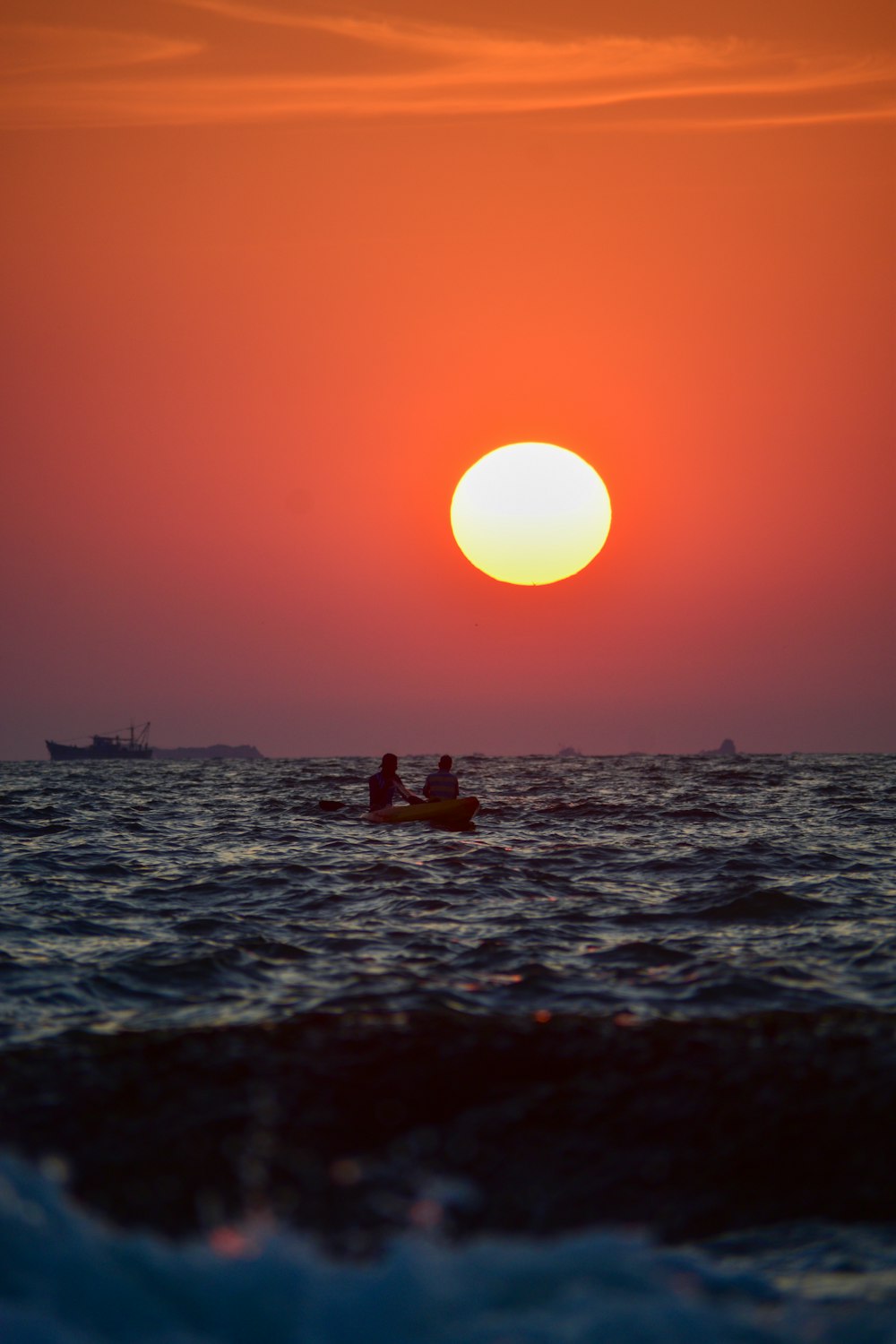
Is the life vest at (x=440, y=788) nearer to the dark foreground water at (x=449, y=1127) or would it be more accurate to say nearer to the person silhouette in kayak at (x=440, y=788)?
the person silhouette in kayak at (x=440, y=788)

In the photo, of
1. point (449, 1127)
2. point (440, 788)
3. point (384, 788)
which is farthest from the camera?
point (384, 788)

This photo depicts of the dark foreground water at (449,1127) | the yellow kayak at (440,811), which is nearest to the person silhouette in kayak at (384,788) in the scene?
the yellow kayak at (440,811)

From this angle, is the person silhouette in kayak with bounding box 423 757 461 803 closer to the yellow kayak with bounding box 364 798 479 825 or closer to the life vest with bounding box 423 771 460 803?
the life vest with bounding box 423 771 460 803

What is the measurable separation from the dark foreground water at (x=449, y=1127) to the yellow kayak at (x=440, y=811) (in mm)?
14555

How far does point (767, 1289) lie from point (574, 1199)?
54.2 inches

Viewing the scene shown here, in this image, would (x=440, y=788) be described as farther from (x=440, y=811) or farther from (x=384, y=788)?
(x=384, y=788)

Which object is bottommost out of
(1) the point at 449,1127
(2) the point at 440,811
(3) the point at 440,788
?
(1) the point at 449,1127

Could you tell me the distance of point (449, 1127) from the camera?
7.59 metres

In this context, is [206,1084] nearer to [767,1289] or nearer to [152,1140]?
[152,1140]

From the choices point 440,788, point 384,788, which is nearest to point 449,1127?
point 440,788

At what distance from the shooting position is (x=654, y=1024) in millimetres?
9430

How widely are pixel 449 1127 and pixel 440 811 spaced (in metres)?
22.2

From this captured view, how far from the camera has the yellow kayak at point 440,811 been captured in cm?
2975

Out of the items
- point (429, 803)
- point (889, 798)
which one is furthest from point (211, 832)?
point (889, 798)
